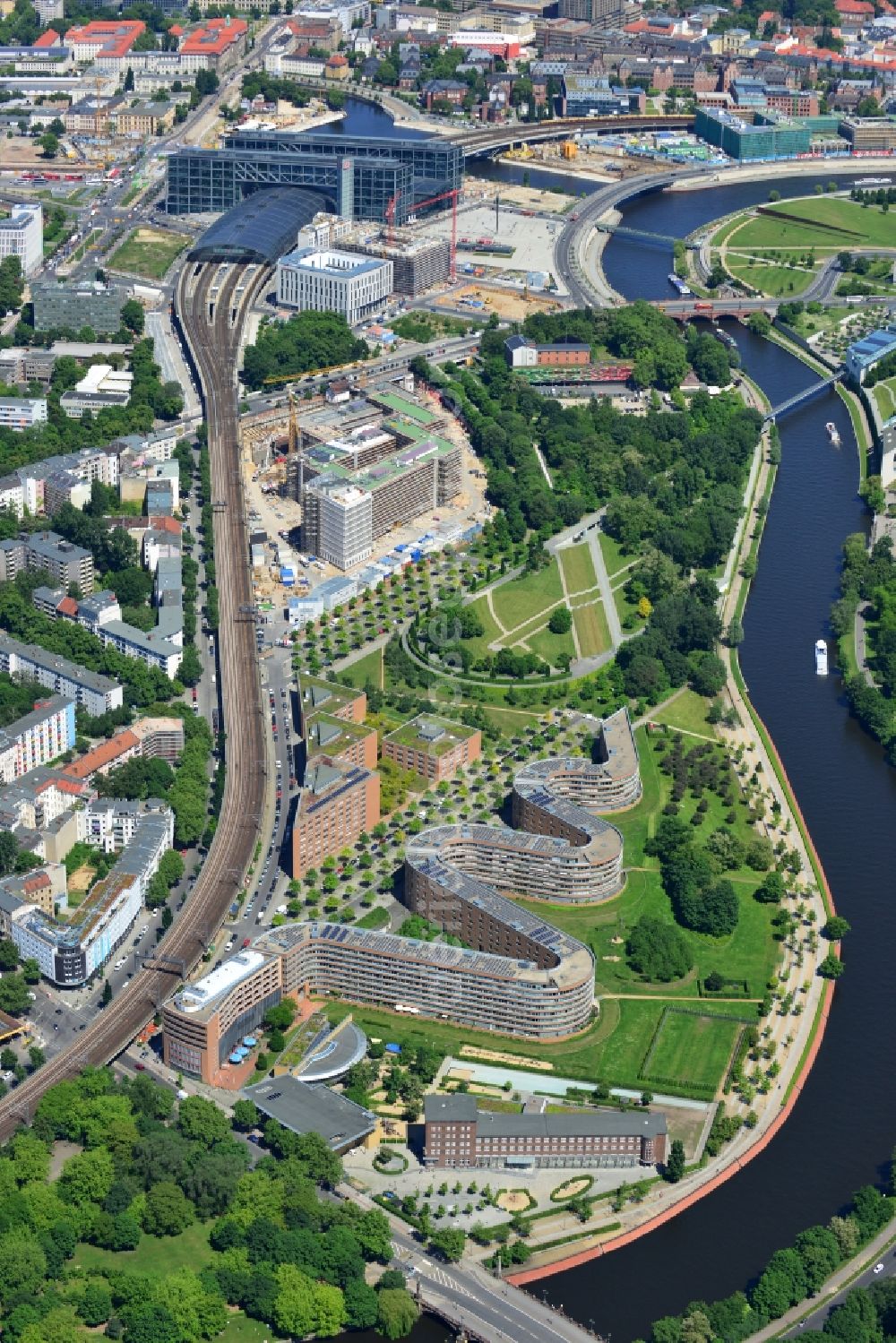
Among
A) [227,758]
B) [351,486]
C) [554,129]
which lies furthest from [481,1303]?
[554,129]

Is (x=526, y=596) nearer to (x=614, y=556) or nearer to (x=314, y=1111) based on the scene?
(x=614, y=556)

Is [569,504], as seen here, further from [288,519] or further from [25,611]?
[25,611]

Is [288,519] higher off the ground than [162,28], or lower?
lower

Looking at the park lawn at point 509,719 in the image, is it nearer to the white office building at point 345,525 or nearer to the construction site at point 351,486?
the construction site at point 351,486

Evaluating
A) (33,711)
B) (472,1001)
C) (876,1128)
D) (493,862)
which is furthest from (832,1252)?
(33,711)

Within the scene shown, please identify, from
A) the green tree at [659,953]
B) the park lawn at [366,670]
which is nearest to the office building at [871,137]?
the park lawn at [366,670]

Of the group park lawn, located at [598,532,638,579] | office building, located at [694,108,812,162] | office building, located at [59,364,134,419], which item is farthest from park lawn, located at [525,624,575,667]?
office building, located at [694,108,812,162]
